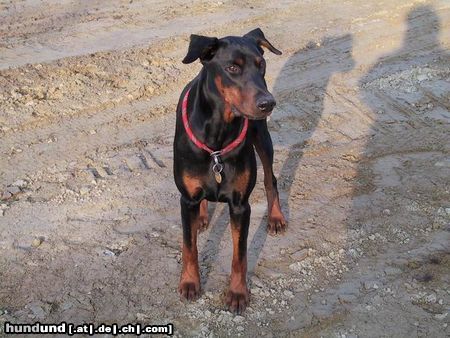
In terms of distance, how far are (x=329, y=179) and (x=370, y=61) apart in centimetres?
307

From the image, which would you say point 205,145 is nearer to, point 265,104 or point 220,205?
point 265,104

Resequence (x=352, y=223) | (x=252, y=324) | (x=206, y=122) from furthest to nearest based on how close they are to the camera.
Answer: (x=352, y=223), (x=252, y=324), (x=206, y=122)

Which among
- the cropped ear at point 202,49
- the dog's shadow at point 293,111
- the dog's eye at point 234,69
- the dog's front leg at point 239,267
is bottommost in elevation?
the dog's shadow at point 293,111

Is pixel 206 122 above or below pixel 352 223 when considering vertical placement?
above

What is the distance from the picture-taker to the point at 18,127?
618 cm

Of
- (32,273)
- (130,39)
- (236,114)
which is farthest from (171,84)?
(236,114)

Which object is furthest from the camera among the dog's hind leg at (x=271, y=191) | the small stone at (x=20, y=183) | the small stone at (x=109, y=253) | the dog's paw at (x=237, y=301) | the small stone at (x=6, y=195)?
the small stone at (x=20, y=183)

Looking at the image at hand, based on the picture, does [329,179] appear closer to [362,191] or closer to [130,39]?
[362,191]

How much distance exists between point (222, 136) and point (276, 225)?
4.88 ft

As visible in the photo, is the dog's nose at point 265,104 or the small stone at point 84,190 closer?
the dog's nose at point 265,104

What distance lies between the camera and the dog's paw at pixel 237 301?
12.8 ft

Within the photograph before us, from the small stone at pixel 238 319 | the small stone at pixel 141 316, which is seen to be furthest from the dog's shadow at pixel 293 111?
the small stone at pixel 141 316

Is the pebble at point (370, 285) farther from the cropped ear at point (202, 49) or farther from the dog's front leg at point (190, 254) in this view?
the cropped ear at point (202, 49)

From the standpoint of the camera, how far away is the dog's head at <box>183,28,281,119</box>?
10.3ft
